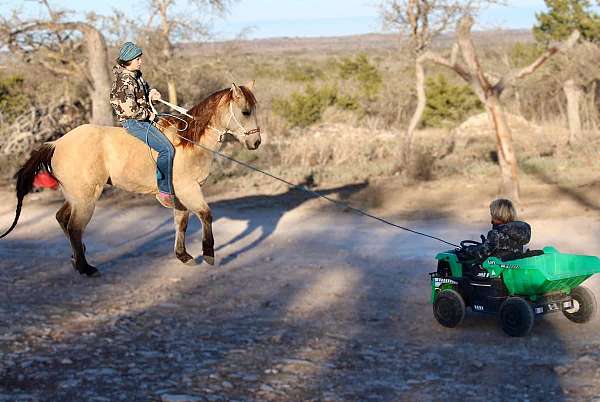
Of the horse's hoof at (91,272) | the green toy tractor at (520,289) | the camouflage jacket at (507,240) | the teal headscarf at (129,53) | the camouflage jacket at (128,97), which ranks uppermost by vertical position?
the teal headscarf at (129,53)

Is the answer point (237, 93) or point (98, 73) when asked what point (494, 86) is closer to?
point (237, 93)

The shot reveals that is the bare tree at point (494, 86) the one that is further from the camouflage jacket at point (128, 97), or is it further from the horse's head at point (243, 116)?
the camouflage jacket at point (128, 97)

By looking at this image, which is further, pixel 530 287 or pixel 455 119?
pixel 455 119

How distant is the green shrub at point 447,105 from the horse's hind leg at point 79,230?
22688 millimetres

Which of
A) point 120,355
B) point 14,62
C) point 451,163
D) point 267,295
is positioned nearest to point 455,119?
point 451,163

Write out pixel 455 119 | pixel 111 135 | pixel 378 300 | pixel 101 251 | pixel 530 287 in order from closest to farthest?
1. pixel 530 287
2. pixel 378 300
3. pixel 111 135
4. pixel 101 251
5. pixel 455 119

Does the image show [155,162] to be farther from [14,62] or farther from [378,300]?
[14,62]

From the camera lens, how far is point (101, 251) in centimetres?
1212

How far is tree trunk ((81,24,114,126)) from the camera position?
2002 centimetres

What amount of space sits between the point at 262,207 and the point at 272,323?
8036mm

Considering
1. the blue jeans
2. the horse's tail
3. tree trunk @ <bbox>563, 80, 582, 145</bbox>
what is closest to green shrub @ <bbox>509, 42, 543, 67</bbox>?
tree trunk @ <bbox>563, 80, 582, 145</bbox>

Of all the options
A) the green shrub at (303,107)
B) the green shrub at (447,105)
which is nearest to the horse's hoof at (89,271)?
the green shrub at (303,107)

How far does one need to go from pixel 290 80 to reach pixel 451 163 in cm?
2469

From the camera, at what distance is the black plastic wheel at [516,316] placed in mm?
7301
